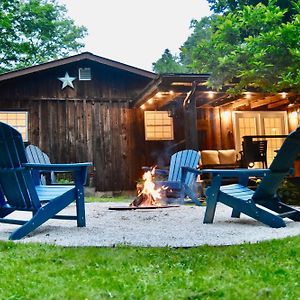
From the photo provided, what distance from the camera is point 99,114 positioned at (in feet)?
35.5

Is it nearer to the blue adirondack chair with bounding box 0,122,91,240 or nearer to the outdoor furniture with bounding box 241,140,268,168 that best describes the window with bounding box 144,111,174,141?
the outdoor furniture with bounding box 241,140,268,168

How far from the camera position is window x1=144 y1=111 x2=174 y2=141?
11.3 m

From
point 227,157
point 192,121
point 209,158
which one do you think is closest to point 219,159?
point 227,157

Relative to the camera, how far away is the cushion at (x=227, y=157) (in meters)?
10.8

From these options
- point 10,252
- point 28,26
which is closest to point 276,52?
point 10,252

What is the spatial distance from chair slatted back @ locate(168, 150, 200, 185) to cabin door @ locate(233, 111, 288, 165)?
5.42m

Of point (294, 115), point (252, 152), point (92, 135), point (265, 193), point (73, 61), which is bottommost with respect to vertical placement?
point (265, 193)

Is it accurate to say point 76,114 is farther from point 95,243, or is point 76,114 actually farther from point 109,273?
point 109,273

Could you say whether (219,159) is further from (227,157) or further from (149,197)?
(149,197)

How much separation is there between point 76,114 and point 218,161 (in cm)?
401

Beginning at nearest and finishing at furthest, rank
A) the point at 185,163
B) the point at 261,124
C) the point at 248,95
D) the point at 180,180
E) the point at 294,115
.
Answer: the point at 180,180, the point at 185,163, the point at 248,95, the point at 294,115, the point at 261,124

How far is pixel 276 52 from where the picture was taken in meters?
6.46

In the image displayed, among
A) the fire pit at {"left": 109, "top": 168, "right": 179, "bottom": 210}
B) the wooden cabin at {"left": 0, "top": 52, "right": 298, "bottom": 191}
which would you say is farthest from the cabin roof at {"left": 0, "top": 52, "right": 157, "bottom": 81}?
the fire pit at {"left": 109, "top": 168, "right": 179, "bottom": 210}

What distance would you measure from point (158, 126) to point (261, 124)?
3440 mm
